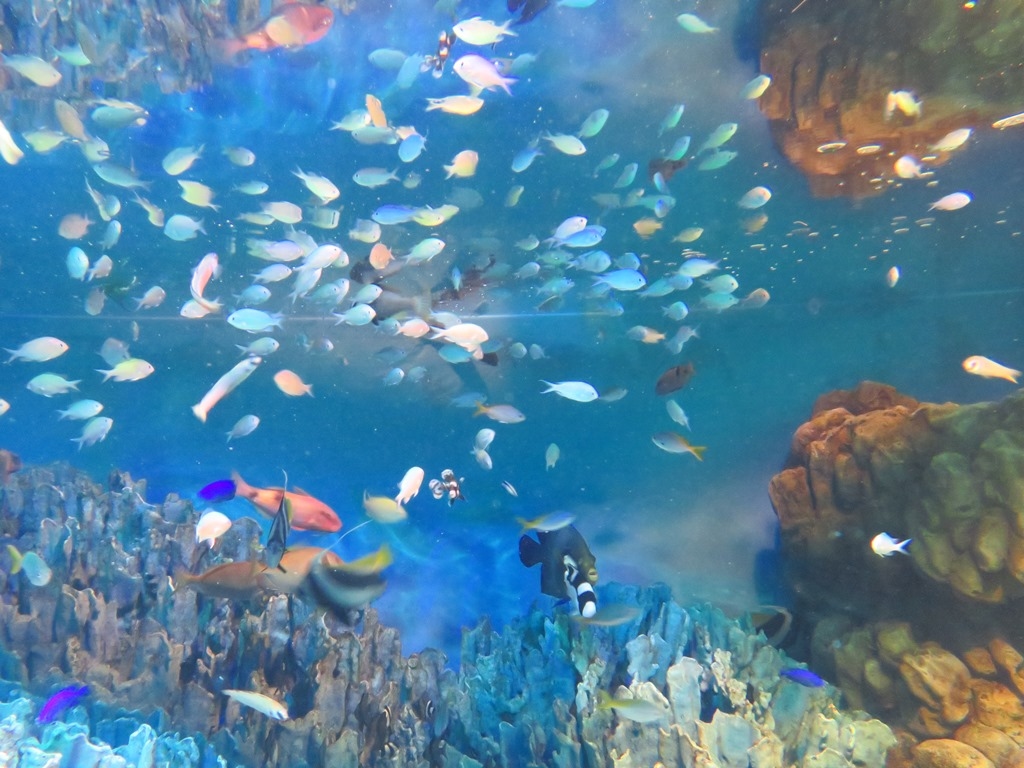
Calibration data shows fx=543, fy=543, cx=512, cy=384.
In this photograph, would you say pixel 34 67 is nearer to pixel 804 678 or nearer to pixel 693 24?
pixel 693 24

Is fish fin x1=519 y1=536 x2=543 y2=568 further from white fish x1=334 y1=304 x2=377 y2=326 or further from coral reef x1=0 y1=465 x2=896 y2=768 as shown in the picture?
white fish x1=334 y1=304 x2=377 y2=326

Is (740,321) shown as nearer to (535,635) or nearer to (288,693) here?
(535,635)

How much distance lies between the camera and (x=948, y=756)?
3820 millimetres

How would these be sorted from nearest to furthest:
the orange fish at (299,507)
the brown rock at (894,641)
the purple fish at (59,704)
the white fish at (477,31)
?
the purple fish at (59,704), the orange fish at (299,507), the brown rock at (894,641), the white fish at (477,31)

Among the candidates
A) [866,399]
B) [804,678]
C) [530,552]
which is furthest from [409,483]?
[866,399]

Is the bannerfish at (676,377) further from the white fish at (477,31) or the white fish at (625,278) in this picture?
the white fish at (477,31)

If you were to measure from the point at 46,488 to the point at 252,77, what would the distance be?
659 cm

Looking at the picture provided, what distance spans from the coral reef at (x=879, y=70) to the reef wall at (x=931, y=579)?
5.43 meters

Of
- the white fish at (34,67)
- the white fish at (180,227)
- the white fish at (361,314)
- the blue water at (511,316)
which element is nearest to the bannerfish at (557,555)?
the white fish at (361,314)

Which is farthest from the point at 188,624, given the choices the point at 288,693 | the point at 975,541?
the point at 975,541

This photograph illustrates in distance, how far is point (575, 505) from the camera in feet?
37.3

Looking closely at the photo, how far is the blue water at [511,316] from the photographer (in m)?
8.39

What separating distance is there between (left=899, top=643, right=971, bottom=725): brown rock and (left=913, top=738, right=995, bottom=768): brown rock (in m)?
0.36

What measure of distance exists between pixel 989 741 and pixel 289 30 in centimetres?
1087
